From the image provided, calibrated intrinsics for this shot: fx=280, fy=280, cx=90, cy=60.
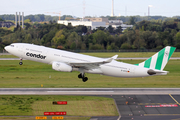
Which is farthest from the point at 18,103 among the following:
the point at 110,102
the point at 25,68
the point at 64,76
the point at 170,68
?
the point at 170,68

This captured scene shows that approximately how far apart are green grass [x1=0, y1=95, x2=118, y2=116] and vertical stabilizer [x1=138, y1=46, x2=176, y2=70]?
11.1 m

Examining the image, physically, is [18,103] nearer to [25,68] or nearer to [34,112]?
[34,112]

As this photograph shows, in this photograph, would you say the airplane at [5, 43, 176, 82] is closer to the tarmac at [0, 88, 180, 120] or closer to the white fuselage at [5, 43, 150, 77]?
the white fuselage at [5, 43, 150, 77]

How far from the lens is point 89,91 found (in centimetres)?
6562

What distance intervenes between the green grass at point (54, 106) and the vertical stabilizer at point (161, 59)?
1111cm

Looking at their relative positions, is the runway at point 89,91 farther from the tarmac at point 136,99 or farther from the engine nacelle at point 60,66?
the engine nacelle at point 60,66

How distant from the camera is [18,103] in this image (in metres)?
55.3

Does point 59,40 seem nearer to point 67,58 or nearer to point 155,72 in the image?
point 67,58

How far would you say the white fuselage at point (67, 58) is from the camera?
5647 cm

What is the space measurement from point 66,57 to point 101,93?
43.2 feet

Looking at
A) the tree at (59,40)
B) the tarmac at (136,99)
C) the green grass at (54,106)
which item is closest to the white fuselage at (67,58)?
the tarmac at (136,99)

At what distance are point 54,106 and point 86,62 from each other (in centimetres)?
1058

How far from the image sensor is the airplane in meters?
56.0

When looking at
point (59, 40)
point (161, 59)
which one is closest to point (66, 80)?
point (161, 59)
